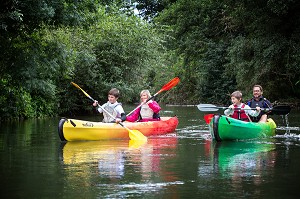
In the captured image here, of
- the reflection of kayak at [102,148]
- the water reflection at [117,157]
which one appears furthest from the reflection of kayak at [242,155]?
the reflection of kayak at [102,148]

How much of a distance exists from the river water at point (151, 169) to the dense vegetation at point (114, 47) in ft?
11.6

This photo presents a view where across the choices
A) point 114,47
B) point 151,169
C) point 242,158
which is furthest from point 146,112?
point 114,47

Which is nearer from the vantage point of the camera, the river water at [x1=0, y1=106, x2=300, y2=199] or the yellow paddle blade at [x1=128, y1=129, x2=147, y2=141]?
the river water at [x1=0, y1=106, x2=300, y2=199]

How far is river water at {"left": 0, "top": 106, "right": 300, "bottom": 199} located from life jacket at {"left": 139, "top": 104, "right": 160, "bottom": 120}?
2.01 m

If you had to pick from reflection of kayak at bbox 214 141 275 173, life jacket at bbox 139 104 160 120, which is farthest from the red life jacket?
life jacket at bbox 139 104 160 120

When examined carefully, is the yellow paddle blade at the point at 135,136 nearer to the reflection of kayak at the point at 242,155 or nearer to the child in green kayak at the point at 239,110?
the reflection of kayak at the point at 242,155

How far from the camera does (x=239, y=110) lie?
1398 centimetres

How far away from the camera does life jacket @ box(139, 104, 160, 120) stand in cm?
1563

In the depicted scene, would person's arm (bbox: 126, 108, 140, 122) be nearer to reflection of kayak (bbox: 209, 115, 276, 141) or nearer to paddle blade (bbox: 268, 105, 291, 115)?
reflection of kayak (bbox: 209, 115, 276, 141)

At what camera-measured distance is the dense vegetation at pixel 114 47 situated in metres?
16.4

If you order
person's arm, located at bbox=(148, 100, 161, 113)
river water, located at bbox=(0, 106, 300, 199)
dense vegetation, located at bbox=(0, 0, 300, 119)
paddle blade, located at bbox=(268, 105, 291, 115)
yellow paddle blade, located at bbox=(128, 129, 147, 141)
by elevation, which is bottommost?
river water, located at bbox=(0, 106, 300, 199)

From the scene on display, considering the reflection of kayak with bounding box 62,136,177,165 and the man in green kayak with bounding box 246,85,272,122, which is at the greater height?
the man in green kayak with bounding box 246,85,272,122

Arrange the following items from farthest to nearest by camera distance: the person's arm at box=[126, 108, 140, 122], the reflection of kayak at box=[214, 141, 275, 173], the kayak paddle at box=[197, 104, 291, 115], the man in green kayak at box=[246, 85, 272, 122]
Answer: the person's arm at box=[126, 108, 140, 122] → the man in green kayak at box=[246, 85, 272, 122] → the kayak paddle at box=[197, 104, 291, 115] → the reflection of kayak at box=[214, 141, 275, 173]

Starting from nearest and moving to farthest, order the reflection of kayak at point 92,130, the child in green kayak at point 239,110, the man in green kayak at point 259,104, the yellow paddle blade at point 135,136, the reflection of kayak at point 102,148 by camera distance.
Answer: the reflection of kayak at point 102,148
the reflection of kayak at point 92,130
the yellow paddle blade at point 135,136
the child in green kayak at point 239,110
the man in green kayak at point 259,104
